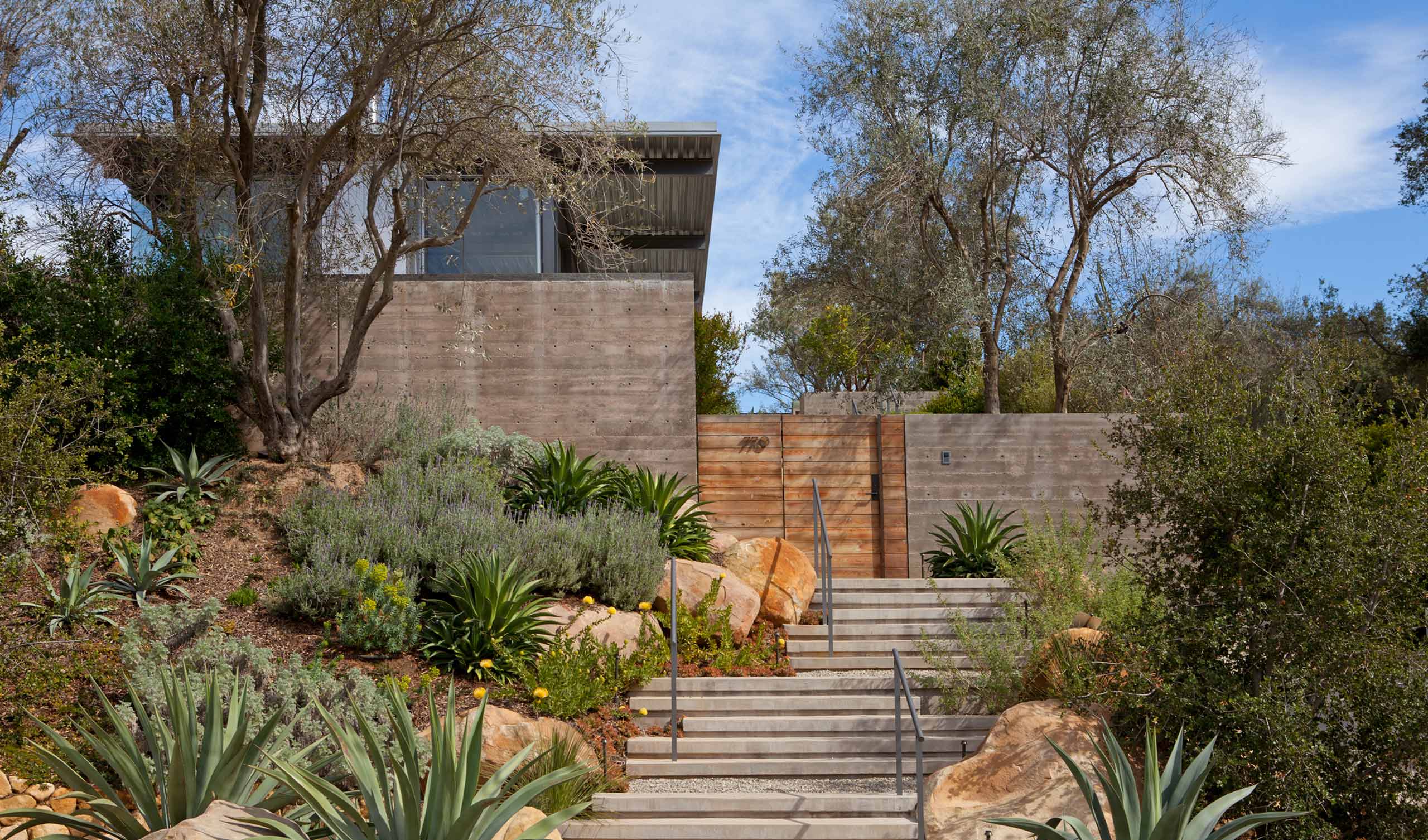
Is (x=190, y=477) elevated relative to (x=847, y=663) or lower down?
elevated

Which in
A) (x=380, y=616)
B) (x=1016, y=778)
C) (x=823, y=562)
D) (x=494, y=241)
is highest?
(x=494, y=241)

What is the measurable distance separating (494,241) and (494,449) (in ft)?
15.0

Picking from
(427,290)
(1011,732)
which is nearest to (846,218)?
(427,290)

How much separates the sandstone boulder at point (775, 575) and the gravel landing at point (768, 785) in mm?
2874

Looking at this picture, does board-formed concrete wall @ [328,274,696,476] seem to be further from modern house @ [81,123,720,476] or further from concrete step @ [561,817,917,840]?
concrete step @ [561,817,917,840]

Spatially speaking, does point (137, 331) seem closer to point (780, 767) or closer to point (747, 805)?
point (780, 767)

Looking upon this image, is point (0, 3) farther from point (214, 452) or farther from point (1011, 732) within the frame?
point (1011, 732)

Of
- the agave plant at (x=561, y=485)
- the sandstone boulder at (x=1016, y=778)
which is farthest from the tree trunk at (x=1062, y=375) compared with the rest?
the sandstone boulder at (x=1016, y=778)

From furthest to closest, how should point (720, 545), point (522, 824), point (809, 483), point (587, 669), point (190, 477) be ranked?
point (809, 483) < point (720, 545) < point (190, 477) < point (587, 669) < point (522, 824)

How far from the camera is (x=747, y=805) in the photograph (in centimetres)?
743

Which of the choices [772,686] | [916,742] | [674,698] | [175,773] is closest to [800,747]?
[772,686]

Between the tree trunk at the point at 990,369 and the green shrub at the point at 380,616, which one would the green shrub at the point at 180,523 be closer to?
the green shrub at the point at 380,616

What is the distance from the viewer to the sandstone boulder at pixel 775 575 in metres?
11.0

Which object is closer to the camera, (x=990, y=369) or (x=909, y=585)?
(x=909, y=585)
